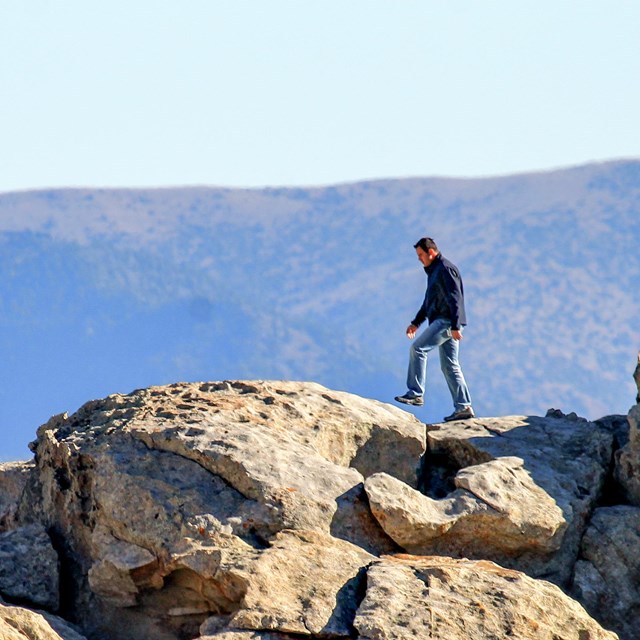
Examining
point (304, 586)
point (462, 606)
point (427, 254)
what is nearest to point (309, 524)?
point (304, 586)

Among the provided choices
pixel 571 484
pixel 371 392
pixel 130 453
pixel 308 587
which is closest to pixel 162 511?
pixel 130 453

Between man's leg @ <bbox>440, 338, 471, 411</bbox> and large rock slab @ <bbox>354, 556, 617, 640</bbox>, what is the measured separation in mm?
5074

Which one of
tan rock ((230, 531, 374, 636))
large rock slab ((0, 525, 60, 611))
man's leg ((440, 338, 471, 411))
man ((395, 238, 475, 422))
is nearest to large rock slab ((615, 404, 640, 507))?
man ((395, 238, 475, 422))

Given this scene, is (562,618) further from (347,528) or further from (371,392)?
(371,392)

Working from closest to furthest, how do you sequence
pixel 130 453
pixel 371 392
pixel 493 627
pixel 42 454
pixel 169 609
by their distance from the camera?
1. pixel 493 627
2. pixel 169 609
3. pixel 130 453
4. pixel 42 454
5. pixel 371 392

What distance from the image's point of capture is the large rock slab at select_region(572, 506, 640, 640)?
1497cm

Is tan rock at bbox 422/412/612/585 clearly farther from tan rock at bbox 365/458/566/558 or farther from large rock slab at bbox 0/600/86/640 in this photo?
large rock slab at bbox 0/600/86/640

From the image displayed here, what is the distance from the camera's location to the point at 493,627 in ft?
40.9

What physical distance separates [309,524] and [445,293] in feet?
16.8

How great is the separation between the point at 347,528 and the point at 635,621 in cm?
360

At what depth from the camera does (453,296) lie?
1798 centimetres

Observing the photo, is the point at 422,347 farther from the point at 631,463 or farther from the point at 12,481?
the point at 12,481

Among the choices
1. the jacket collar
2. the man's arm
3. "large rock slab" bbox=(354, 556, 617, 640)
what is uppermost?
the jacket collar

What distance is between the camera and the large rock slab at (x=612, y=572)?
15.0 meters
